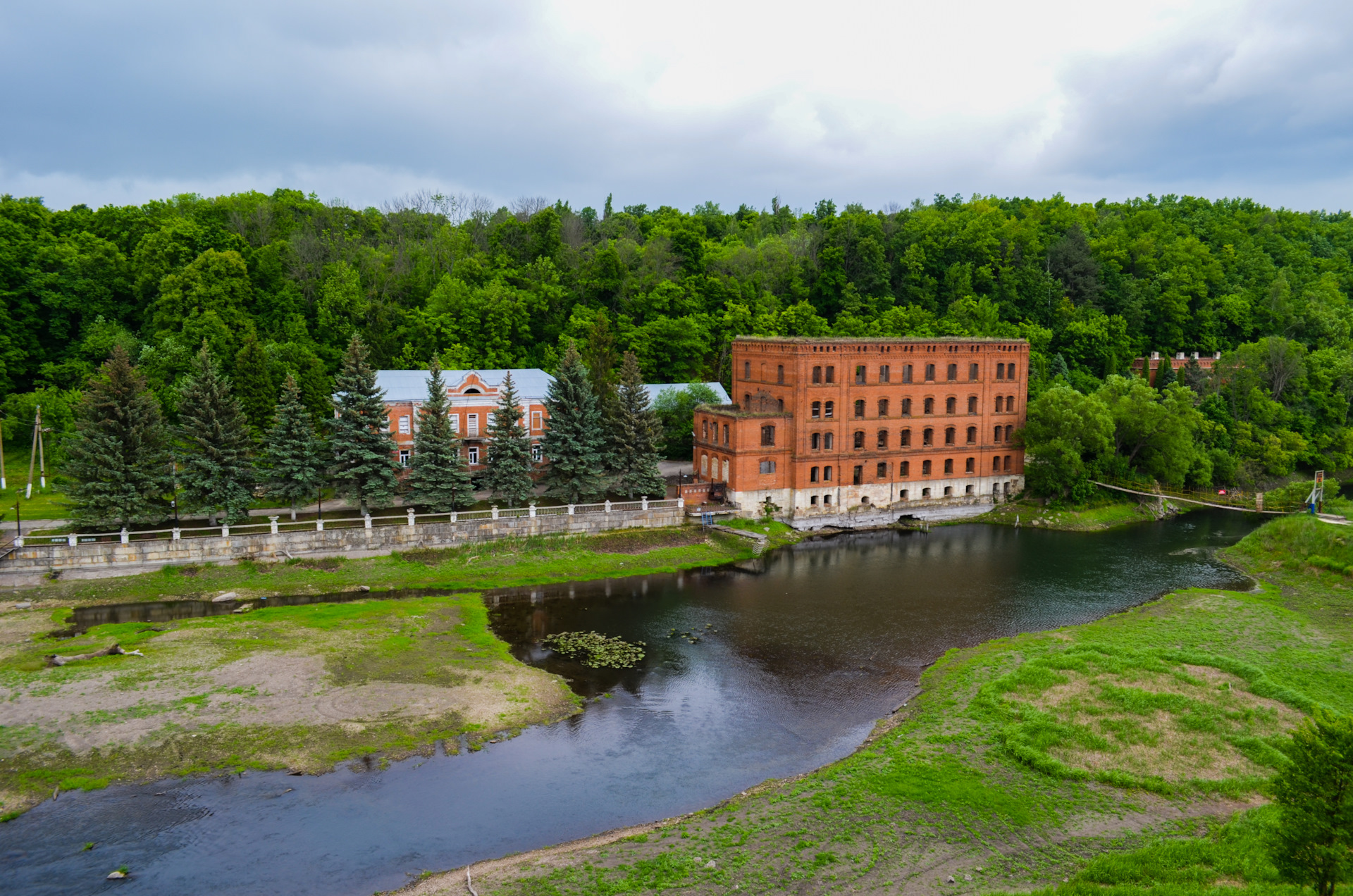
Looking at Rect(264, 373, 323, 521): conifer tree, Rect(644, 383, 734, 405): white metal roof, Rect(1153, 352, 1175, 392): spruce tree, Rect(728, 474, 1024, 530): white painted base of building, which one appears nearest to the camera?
Rect(264, 373, 323, 521): conifer tree

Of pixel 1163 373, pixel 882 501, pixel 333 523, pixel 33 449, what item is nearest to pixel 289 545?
pixel 333 523

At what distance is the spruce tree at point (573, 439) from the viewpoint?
47.2 meters

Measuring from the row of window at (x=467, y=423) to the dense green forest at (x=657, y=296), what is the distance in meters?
4.89

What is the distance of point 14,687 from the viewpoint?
88.2ft

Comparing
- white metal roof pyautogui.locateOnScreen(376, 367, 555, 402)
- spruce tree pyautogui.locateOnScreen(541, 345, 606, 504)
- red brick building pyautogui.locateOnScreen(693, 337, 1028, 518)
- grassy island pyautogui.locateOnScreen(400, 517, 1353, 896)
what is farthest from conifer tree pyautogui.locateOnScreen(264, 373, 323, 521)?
grassy island pyautogui.locateOnScreen(400, 517, 1353, 896)

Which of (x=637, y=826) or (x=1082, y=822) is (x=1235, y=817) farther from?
(x=637, y=826)

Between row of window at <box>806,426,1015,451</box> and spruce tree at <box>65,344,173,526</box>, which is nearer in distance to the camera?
spruce tree at <box>65,344,173,526</box>

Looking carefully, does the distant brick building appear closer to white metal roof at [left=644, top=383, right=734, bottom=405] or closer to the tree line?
white metal roof at [left=644, top=383, right=734, bottom=405]

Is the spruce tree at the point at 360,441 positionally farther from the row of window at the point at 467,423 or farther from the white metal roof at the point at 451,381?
the white metal roof at the point at 451,381

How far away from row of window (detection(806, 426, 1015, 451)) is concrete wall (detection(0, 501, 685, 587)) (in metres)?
11.1

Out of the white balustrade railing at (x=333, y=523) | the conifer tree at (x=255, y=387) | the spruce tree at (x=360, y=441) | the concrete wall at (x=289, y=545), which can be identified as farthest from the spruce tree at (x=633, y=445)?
the conifer tree at (x=255, y=387)

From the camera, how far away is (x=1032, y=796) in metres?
21.3

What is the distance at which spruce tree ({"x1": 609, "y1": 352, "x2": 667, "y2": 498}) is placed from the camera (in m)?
48.6

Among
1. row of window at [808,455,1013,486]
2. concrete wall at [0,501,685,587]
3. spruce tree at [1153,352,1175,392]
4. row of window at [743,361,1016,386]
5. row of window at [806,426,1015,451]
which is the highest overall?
spruce tree at [1153,352,1175,392]
